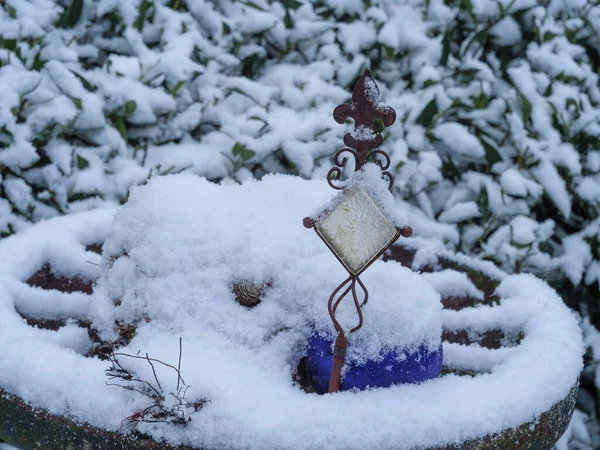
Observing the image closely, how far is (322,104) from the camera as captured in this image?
2.45 meters

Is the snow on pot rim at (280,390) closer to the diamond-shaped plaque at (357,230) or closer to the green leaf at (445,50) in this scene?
the diamond-shaped plaque at (357,230)

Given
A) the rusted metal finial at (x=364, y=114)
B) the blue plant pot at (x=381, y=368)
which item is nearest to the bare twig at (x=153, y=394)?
the blue plant pot at (x=381, y=368)

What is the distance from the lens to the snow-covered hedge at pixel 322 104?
216 centimetres

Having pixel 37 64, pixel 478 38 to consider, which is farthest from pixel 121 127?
pixel 478 38

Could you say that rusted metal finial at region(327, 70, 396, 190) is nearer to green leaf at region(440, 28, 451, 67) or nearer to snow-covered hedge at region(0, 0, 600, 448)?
snow-covered hedge at region(0, 0, 600, 448)

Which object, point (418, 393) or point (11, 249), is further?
point (11, 249)

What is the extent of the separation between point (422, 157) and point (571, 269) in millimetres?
661

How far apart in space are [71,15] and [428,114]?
4.39 ft

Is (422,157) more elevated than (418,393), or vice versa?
(418,393)

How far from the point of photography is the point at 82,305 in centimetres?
144

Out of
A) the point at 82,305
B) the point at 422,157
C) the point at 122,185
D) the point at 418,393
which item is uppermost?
the point at 418,393

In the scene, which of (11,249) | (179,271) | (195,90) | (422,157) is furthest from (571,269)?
(11,249)

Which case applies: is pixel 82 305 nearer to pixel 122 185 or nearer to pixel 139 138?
pixel 122 185

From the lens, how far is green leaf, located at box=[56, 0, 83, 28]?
7.76ft
